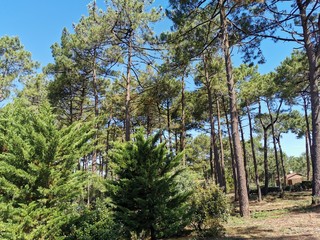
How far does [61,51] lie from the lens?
17875 millimetres

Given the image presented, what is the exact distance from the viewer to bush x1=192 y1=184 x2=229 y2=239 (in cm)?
701

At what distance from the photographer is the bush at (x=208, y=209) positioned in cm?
701

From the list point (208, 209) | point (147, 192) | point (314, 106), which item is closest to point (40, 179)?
point (147, 192)

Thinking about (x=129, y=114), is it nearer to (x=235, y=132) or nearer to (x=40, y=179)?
(x=235, y=132)

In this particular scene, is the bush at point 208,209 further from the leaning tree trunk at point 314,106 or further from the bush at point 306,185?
the bush at point 306,185

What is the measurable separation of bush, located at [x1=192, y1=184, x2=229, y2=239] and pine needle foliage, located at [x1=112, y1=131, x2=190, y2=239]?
1.06 feet

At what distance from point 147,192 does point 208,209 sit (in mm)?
1651

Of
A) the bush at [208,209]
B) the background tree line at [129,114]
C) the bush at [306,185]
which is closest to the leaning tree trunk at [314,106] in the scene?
the background tree line at [129,114]

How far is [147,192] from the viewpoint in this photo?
6.91 metres

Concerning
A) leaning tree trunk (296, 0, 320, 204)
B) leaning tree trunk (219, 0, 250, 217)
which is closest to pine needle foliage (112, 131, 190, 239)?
leaning tree trunk (219, 0, 250, 217)

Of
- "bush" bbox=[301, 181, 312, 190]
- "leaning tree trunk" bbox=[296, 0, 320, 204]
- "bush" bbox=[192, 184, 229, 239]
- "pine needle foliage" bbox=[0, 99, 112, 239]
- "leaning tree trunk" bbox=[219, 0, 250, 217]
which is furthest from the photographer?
"bush" bbox=[301, 181, 312, 190]

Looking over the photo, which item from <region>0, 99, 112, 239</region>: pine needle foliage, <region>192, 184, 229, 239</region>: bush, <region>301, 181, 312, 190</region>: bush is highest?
<region>0, 99, 112, 239</region>: pine needle foliage

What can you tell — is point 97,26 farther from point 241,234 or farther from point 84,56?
point 241,234

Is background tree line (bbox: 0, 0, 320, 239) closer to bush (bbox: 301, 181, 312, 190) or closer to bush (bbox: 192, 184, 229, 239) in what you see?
bush (bbox: 192, 184, 229, 239)
